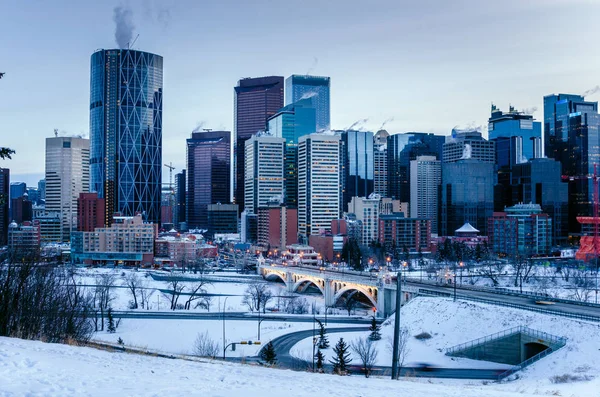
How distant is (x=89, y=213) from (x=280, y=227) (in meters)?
54.3

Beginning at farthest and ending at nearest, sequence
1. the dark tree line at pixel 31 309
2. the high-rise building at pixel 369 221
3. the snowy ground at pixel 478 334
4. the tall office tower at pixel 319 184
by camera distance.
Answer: the tall office tower at pixel 319 184, the high-rise building at pixel 369 221, the snowy ground at pixel 478 334, the dark tree line at pixel 31 309

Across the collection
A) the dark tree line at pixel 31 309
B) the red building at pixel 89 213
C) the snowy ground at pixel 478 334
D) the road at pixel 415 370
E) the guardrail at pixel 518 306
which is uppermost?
the red building at pixel 89 213

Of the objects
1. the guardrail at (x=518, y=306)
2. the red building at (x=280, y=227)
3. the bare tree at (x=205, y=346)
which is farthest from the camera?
the red building at (x=280, y=227)

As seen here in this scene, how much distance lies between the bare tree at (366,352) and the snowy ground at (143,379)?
21.0m

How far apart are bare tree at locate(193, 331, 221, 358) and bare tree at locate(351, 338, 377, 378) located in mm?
10387

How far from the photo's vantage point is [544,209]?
197 m

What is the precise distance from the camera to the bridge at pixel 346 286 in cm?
6769

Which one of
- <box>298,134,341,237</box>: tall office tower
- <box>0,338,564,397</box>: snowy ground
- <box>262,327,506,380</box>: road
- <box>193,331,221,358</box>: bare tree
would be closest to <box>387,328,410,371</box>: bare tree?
<box>262,327,506,380</box>: road

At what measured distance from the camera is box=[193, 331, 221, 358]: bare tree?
4406 cm

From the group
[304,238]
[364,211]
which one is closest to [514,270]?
Result: [364,211]

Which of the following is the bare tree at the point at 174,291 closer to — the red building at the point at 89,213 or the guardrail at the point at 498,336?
the guardrail at the point at 498,336

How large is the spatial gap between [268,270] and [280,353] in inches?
2570

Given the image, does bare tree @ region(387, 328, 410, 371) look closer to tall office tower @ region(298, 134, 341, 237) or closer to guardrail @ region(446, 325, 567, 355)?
guardrail @ region(446, 325, 567, 355)

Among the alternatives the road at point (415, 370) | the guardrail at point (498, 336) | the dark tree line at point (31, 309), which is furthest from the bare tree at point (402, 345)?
the dark tree line at point (31, 309)
